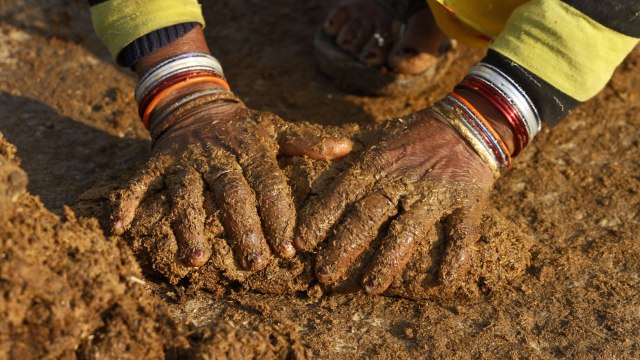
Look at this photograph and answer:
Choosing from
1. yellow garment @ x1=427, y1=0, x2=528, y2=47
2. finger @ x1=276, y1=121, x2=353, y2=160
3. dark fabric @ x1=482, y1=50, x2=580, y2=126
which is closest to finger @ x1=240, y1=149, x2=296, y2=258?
finger @ x1=276, y1=121, x2=353, y2=160

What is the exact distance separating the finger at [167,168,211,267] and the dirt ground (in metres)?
0.10

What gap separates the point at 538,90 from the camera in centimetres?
212

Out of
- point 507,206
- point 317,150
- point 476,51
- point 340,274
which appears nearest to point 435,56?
point 476,51

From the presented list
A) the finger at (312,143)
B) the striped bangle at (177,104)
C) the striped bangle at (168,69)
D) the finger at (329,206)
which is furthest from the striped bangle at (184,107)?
the finger at (329,206)

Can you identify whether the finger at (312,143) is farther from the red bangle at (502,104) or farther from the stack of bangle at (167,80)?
the red bangle at (502,104)

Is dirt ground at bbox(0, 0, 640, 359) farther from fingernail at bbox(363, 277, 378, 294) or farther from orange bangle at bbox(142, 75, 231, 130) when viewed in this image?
orange bangle at bbox(142, 75, 231, 130)

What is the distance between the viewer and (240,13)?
11.9 feet

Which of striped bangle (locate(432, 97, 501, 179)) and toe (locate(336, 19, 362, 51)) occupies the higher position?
striped bangle (locate(432, 97, 501, 179))

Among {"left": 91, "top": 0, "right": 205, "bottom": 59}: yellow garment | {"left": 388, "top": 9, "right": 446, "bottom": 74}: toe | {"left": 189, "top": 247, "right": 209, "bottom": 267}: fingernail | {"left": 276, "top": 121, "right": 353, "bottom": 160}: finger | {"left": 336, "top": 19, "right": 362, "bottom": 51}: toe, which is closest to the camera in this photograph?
{"left": 189, "top": 247, "right": 209, "bottom": 267}: fingernail

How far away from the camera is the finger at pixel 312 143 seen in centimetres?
204

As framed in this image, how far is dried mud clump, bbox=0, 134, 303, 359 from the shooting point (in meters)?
1.46

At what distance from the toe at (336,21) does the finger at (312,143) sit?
4.29 feet

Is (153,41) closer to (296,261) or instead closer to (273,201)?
(273,201)

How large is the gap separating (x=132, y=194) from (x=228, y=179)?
270mm
